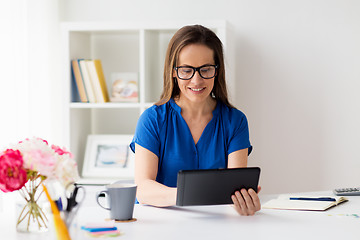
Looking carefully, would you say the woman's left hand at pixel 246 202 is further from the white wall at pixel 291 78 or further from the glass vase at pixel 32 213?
the white wall at pixel 291 78

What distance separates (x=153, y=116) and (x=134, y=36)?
4.62 ft

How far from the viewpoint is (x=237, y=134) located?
209 centimetres

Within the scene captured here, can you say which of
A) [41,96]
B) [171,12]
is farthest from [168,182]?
[171,12]

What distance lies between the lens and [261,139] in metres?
3.35

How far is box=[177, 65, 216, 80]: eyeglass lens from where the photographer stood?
1948 millimetres

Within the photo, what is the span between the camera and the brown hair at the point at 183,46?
2014 mm

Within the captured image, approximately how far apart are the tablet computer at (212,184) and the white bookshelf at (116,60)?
1429 mm

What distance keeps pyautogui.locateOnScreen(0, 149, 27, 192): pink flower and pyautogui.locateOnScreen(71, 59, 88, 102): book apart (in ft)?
6.24

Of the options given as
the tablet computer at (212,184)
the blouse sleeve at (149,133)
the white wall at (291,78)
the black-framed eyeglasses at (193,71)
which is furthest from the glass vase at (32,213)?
the white wall at (291,78)

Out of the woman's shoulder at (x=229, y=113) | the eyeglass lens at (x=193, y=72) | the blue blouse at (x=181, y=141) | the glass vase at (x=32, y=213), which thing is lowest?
the glass vase at (x=32, y=213)

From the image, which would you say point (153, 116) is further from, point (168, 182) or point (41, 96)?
point (41, 96)

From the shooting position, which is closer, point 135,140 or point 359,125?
point 135,140

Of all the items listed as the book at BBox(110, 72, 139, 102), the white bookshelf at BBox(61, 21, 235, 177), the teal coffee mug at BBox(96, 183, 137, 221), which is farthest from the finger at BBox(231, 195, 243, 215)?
the book at BBox(110, 72, 139, 102)

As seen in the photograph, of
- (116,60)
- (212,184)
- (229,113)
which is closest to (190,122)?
(229,113)
